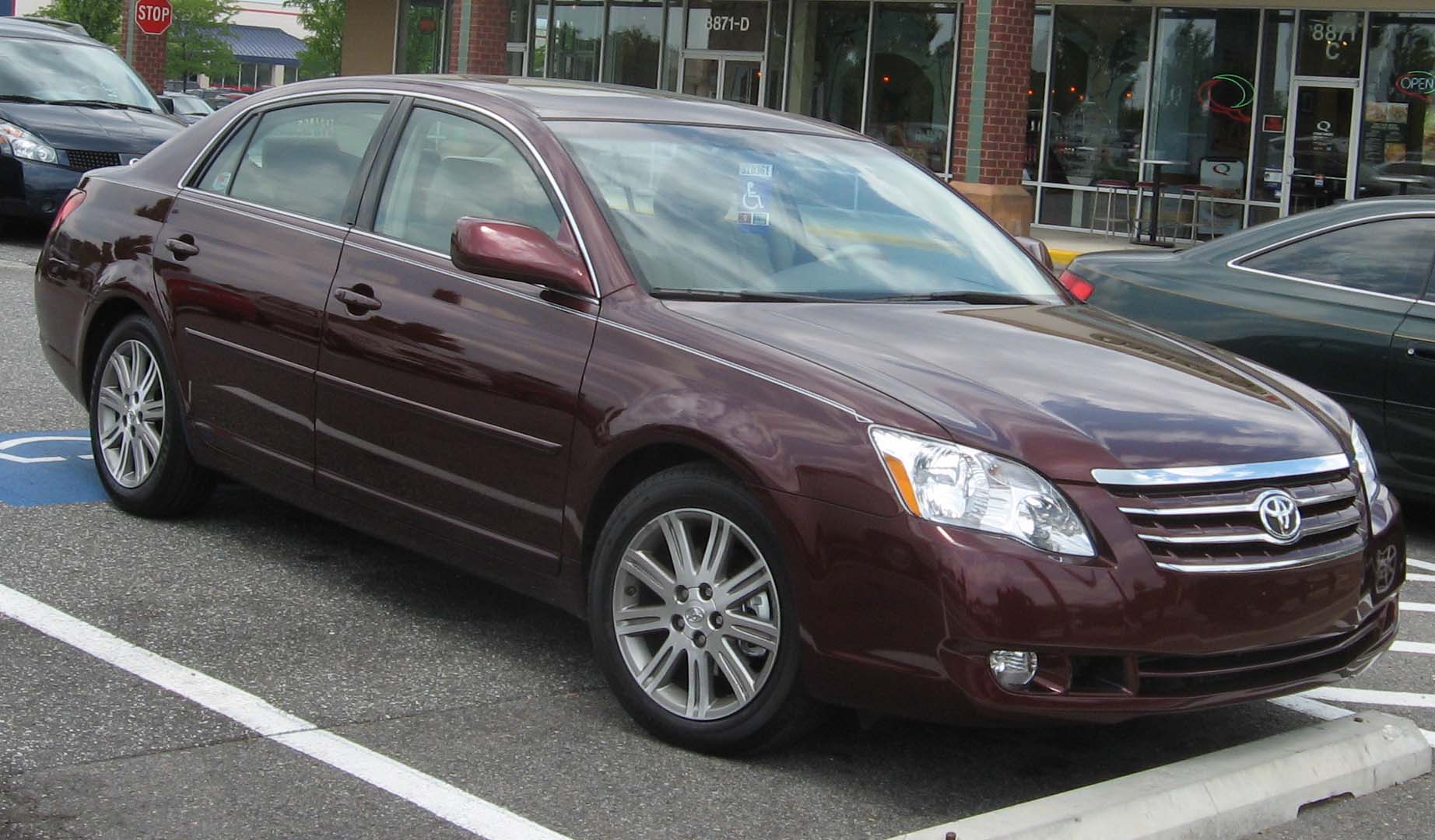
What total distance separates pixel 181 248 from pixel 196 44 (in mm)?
65820

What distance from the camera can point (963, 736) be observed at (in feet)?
15.5

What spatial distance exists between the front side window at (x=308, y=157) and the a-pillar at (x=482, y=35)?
22.9 m

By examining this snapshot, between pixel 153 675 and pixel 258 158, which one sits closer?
pixel 153 675

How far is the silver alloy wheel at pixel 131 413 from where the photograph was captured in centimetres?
622

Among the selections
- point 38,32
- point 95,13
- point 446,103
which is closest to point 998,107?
point 38,32

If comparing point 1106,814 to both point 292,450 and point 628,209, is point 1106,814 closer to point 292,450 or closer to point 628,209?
point 628,209

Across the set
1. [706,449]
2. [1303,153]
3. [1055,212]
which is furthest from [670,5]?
[706,449]

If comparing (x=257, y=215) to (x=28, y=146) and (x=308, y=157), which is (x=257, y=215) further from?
(x=28, y=146)

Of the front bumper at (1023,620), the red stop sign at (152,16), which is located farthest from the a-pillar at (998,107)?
the front bumper at (1023,620)

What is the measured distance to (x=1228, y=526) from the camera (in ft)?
13.4

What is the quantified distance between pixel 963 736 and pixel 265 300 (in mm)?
2505

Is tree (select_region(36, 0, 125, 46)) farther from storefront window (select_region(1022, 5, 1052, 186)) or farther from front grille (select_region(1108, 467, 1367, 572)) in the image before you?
front grille (select_region(1108, 467, 1367, 572))

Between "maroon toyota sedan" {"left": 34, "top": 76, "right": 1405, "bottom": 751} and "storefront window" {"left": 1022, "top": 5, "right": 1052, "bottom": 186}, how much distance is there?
21.0 metres

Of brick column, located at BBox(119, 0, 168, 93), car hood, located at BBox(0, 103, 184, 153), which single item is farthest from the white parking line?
brick column, located at BBox(119, 0, 168, 93)
